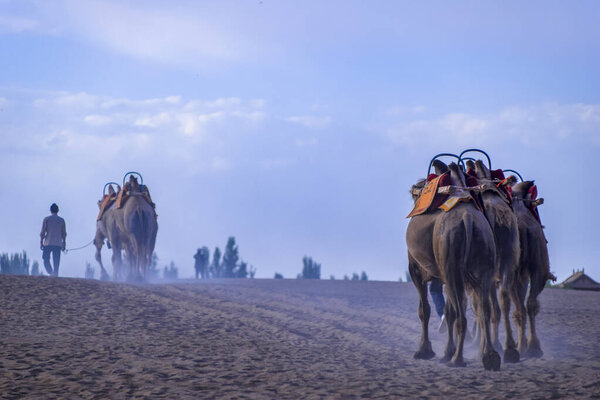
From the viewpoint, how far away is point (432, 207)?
31.8 feet

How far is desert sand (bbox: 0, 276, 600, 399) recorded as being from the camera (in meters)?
7.34

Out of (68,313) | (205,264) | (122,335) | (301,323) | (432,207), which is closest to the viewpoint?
(432,207)

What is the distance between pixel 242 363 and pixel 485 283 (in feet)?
9.34

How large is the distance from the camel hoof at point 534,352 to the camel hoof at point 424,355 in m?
1.34

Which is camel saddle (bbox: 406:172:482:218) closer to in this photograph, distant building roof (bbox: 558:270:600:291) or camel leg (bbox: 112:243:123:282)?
camel leg (bbox: 112:243:123:282)

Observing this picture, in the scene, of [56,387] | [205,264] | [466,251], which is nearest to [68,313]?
[56,387]

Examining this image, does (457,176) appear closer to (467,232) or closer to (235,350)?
(467,232)

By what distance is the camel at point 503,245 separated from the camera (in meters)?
9.63

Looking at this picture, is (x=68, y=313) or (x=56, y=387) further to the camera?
(x=68, y=313)

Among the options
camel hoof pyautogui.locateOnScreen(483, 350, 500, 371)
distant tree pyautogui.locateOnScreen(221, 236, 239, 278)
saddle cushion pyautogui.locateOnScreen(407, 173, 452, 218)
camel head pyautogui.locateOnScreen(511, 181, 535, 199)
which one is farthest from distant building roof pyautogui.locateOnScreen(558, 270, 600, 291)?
distant tree pyautogui.locateOnScreen(221, 236, 239, 278)

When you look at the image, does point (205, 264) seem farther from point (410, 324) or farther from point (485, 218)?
point (485, 218)

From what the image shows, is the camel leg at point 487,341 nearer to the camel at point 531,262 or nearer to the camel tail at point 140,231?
the camel at point 531,262

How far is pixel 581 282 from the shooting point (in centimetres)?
2661

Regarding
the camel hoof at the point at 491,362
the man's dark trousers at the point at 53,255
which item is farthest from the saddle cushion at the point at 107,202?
the camel hoof at the point at 491,362
